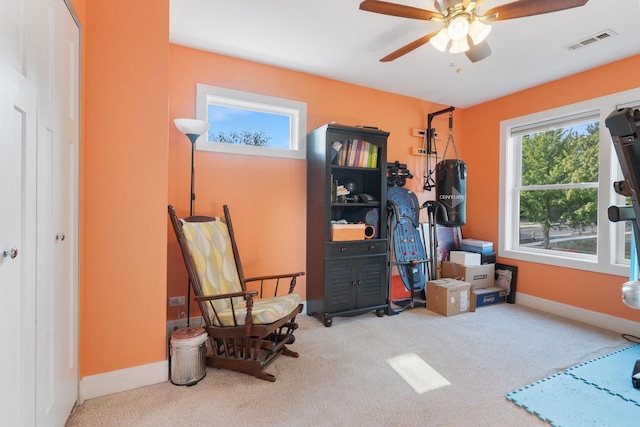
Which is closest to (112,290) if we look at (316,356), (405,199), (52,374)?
(52,374)

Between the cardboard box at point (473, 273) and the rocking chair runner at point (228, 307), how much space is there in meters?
2.49

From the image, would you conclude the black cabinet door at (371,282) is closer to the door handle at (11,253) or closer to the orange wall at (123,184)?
the orange wall at (123,184)

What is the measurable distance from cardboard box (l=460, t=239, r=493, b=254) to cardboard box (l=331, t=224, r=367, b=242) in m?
1.87

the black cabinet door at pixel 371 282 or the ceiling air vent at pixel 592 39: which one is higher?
the ceiling air vent at pixel 592 39

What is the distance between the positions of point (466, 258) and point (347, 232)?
179cm

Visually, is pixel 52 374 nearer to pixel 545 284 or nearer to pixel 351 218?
pixel 351 218

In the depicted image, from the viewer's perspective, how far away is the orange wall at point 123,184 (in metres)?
1.89

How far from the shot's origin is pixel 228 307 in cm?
244

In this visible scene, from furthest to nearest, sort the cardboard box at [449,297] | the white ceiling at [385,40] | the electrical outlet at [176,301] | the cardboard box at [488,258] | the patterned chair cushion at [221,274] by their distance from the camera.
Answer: the cardboard box at [488,258], the cardboard box at [449,297], the electrical outlet at [176,301], the white ceiling at [385,40], the patterned chair cushion at [221,274]

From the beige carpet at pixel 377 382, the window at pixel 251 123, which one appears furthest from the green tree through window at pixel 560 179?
the window at pixel 251 123

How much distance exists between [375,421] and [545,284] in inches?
123

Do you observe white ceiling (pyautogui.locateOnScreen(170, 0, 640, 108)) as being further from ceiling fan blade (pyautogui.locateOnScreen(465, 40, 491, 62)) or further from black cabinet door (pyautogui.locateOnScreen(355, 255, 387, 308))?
black cabinet door (pyautogui.locateOnScreen(355, 255, 387, 308))

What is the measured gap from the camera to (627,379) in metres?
2.18

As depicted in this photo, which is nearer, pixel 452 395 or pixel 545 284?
pixel 452 395
